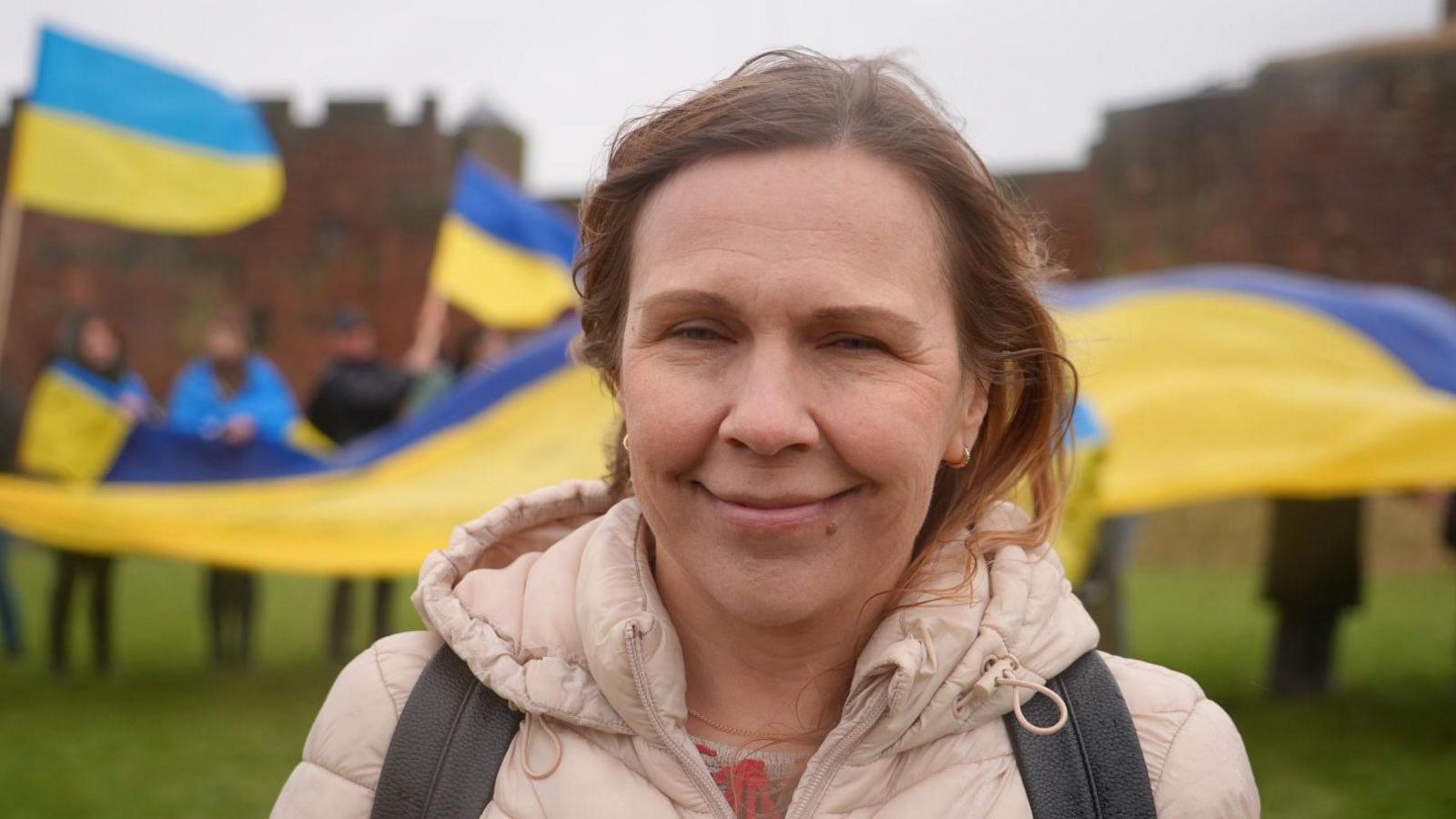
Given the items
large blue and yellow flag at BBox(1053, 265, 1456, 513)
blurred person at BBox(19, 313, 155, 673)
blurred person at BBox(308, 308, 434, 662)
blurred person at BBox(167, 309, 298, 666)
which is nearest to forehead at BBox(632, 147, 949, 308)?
large blue and yellow flag at BBox(1053, 265, 1456, 513)

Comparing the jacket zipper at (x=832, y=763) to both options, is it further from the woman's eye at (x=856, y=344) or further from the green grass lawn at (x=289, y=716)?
the green grass lawn at (x=289, y=716)

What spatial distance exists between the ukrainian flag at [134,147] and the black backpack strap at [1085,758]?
5.93 m

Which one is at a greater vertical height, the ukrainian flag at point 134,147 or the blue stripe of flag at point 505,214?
the ukrainian flag at point 134,147

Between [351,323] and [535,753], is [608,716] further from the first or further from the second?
[351,323]

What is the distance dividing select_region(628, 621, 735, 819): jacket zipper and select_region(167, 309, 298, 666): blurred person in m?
5.54

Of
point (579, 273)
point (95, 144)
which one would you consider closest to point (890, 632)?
point (579, 273)

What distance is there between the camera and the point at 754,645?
1375 millimetres

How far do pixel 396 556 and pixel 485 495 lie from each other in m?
0.49

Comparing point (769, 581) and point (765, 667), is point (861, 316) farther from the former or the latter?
point (765, 667)

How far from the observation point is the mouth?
4.09ft

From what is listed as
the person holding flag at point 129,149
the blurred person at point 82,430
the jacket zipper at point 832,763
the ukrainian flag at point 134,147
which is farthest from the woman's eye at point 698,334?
the blurred person at point 82,430

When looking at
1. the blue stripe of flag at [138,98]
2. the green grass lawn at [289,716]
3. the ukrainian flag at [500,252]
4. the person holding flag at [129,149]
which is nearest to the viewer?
the green grass lawn at [289,716]

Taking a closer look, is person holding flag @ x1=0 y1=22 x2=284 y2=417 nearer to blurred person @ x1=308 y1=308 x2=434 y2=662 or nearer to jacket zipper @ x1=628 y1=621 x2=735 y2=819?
blurred person @ x1=308 y1=308 x2=434 y2=662

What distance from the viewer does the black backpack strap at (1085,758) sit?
4.04 ft
